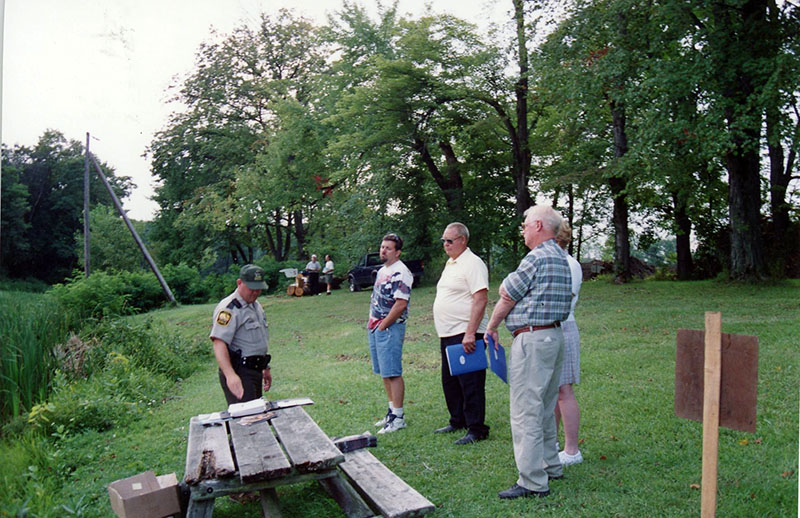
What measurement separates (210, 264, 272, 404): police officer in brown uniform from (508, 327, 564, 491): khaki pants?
1.57 m

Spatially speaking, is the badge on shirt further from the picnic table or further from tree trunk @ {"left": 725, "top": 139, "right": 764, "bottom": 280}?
tree trunk @ {"left": 725, "top": 139, "right": 764, "bottom": 280}

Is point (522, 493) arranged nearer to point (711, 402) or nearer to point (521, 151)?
point (711, 402)

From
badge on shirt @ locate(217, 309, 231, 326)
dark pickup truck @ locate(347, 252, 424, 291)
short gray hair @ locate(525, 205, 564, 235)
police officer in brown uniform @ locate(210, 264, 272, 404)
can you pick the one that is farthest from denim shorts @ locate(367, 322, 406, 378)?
dark pickup truck @ locate(347, 252, 424, 291)

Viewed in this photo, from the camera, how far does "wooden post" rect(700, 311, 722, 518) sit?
241cm

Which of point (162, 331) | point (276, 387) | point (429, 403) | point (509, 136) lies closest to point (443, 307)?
point (429, 403)

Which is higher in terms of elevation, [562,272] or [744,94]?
[744,94]

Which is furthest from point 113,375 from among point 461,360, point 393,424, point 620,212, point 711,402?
point 620,212

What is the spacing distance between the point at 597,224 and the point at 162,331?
57.2ft

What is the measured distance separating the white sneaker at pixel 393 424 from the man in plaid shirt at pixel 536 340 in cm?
162

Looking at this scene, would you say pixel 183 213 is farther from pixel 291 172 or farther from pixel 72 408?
pixel 72 408

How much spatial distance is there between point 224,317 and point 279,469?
1242 mm

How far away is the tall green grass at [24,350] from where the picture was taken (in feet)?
16.9

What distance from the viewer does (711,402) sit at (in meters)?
2.44

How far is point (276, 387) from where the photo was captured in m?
7.10
